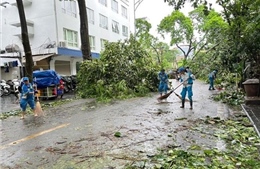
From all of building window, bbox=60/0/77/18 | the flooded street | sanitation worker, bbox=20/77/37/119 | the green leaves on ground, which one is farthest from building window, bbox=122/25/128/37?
the green leaves on ground

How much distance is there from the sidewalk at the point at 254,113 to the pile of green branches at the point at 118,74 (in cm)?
629

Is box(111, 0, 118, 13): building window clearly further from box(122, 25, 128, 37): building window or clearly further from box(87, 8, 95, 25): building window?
box(87, 8, 95, 25): building window

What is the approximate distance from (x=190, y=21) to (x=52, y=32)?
20831mm

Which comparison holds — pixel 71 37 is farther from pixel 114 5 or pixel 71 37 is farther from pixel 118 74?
pixel 114 5

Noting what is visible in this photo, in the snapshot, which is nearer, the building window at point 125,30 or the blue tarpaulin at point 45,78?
the blue tarpaulin at point 45,78

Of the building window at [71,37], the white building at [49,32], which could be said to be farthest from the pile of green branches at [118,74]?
the building window at [71,37]

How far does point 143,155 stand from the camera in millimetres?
4051

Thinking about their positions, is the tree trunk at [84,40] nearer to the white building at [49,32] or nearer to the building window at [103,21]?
the white building at [49,32]

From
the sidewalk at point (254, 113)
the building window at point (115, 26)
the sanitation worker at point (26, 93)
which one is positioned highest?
the building window at point (115, 26)

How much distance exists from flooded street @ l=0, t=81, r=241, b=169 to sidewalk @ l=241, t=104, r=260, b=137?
0.62 m

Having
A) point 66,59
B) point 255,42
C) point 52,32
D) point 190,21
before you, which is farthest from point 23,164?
point 190,21

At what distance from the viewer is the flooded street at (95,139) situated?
3965 millimetres

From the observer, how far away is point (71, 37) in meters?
23.2

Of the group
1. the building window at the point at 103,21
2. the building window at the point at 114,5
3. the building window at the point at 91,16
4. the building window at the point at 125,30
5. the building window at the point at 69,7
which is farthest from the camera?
the building window at the point at 125,30
